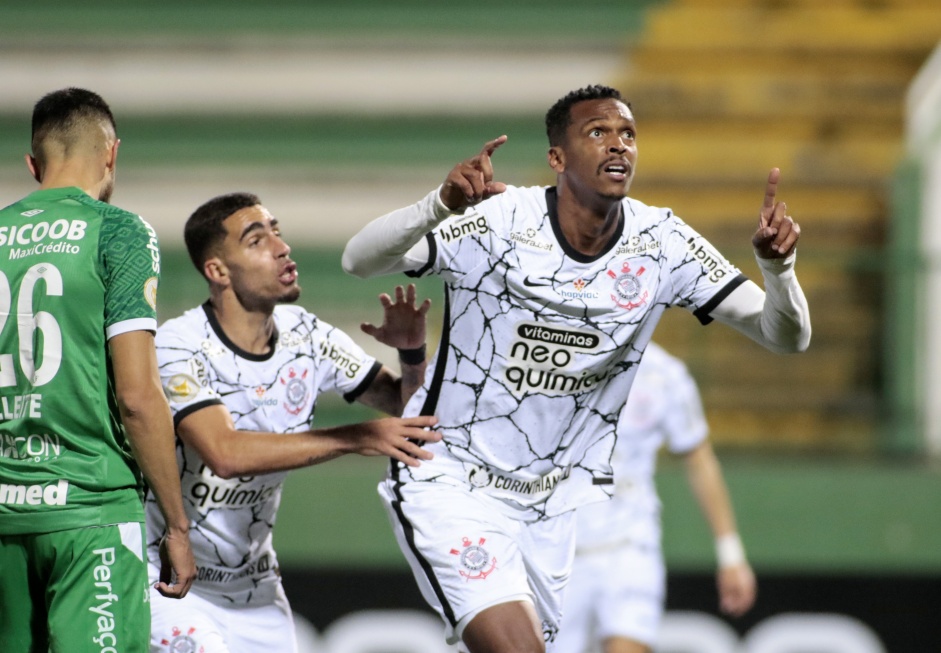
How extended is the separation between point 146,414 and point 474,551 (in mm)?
1096

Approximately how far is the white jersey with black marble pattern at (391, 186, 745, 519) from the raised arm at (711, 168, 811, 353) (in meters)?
0.07

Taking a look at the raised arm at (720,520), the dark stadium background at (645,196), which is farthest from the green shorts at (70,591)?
the dark stadium background at (645,196)

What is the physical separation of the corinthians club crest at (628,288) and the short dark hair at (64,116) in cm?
157

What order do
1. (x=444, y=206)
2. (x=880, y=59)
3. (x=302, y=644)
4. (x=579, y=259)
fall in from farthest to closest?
(x=880, y=59), (x=302, y=644), (x=579, y=259), (x=444, y=206)

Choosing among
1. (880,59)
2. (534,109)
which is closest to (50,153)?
(534,109)

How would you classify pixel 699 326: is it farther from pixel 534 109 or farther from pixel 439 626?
pixel 534 109

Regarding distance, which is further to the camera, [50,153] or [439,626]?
[439,626]

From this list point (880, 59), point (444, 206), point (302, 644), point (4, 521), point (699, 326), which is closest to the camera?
point (4, 521)

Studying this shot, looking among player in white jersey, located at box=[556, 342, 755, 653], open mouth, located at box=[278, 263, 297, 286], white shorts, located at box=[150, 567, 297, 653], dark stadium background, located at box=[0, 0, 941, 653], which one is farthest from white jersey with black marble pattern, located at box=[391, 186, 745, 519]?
dark stadium background, located at box=[0, 0, 941, 653]

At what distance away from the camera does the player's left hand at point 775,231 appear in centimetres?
386

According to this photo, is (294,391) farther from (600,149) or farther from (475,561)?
(600,149)

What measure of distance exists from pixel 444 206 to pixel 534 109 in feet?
23.5

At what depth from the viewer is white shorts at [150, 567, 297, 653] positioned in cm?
425

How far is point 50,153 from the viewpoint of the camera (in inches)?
148
